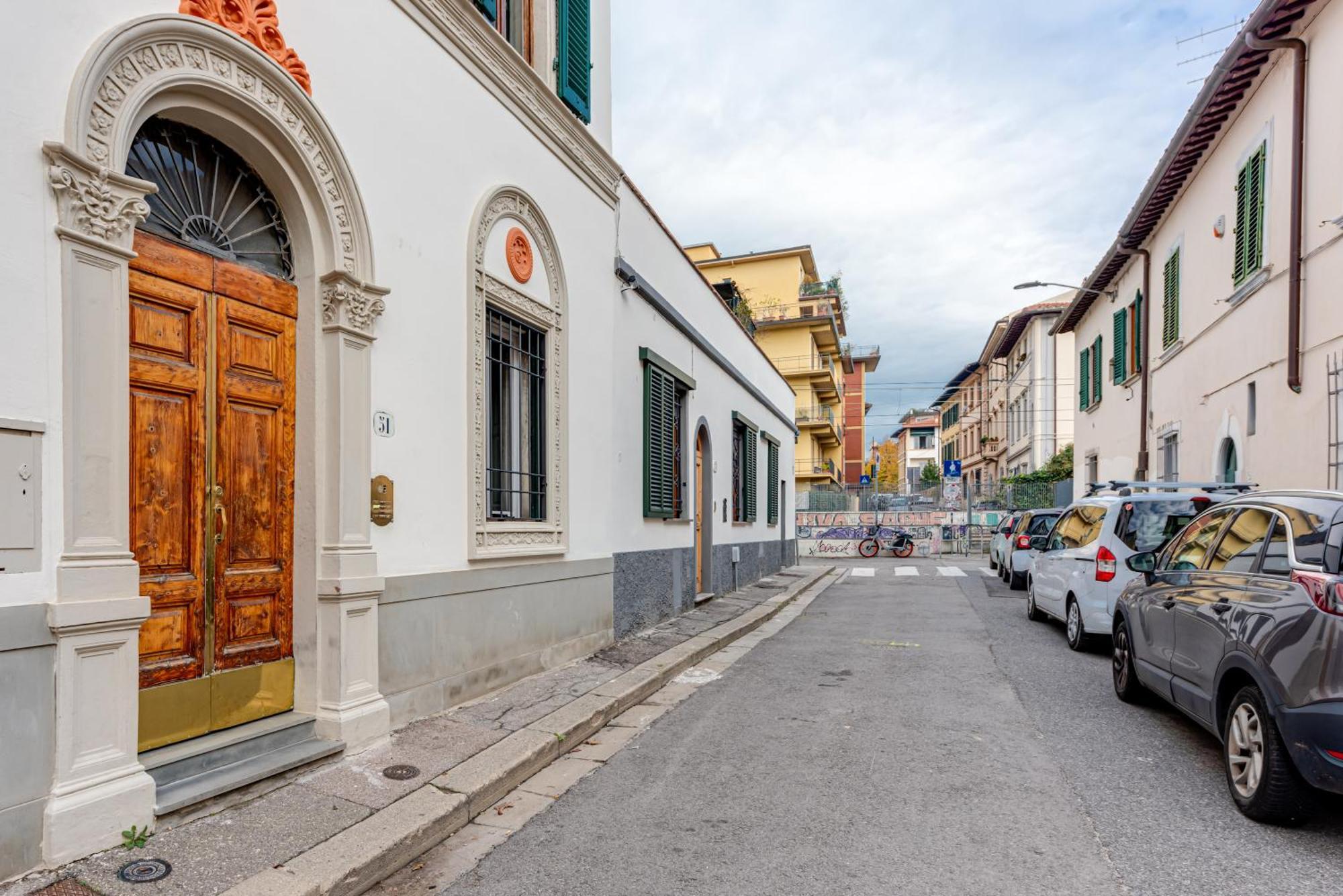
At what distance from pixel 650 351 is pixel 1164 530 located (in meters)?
6.01

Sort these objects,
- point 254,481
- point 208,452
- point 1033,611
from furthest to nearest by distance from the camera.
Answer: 1. point 1033,611
2. point 254,481
3. point 208,452

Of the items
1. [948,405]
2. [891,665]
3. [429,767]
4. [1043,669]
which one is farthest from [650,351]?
[948,405]

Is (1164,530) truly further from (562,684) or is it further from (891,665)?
(562,684)

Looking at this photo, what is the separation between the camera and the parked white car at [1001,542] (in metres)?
18.8

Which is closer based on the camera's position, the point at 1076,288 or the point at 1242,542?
the point at 1242,542

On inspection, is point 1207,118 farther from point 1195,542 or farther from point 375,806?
point 375,806

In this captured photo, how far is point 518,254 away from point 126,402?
3862 millimetres

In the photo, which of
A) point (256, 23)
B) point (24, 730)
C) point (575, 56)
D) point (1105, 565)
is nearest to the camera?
point (24, 730)

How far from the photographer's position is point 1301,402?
923 cm

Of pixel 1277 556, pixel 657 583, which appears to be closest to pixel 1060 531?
pixel 657 583

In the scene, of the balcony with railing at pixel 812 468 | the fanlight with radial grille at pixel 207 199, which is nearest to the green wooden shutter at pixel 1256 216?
the fanlight with radial grille at pixel 207 199

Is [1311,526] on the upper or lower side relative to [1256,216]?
lower

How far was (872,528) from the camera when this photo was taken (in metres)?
27.9

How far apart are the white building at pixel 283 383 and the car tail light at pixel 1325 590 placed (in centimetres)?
499
